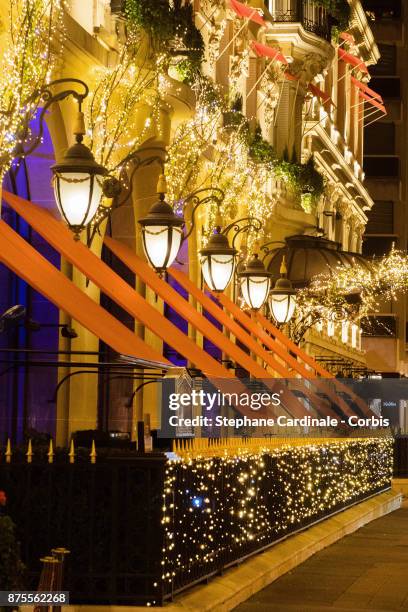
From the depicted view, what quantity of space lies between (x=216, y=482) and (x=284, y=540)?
4.51 metres

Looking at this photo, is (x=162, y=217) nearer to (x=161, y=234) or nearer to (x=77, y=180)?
(x=161, y=234)

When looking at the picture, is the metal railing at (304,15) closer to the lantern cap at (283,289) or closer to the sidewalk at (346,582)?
the lantern cap at (283,289)

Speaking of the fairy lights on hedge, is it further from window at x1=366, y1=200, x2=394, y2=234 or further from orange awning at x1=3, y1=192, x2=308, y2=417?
window at x1=366, y1=200, x2=394, y2=234

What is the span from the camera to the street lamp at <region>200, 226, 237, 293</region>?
18875mm

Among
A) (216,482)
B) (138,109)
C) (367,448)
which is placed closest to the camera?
(216,482)

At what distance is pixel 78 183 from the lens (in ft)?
42.9

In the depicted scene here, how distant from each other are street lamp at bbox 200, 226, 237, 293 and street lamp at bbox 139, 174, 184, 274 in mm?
2690

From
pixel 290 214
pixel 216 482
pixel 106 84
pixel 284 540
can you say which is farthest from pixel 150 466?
pixel 290 214

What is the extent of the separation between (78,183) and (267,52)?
72.6ft

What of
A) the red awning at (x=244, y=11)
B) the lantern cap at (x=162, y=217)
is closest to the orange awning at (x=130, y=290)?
the lantern cap at (x=162, y=217)

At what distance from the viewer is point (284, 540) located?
60.7ft

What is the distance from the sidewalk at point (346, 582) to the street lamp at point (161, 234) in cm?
382

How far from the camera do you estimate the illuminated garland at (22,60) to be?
1483cm

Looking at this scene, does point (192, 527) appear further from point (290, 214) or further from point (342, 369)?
point (342, 369)
